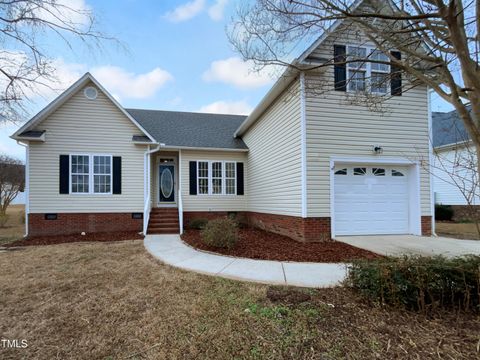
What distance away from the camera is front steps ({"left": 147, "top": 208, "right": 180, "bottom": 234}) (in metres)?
11.3

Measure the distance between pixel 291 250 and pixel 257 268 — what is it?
1921 millimetres

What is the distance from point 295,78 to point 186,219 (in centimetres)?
796

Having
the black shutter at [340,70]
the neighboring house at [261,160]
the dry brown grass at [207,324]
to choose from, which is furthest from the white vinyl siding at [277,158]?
the dry brown grass at [207,324]

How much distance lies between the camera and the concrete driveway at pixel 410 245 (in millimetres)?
6918

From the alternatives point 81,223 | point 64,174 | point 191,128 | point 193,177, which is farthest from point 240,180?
point 64,174

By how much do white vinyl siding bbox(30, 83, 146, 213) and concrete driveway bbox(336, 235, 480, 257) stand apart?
29.1 ft

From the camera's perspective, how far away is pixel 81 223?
11578mm

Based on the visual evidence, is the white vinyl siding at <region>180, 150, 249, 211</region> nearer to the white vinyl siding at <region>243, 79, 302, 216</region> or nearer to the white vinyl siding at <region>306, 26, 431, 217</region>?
the white vinyl siding at <region>243, 79, 302, 216</region>

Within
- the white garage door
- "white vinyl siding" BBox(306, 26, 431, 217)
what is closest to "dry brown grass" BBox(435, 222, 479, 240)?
"white vinyl siding" BBox(306, 26, 431, 217)

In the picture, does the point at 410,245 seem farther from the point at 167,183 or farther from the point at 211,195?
the point at 167,183

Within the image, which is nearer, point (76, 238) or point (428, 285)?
point (428, 285)

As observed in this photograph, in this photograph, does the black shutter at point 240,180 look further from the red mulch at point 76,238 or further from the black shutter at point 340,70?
the black shutter at point 340,70

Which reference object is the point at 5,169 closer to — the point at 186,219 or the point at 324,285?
the point at 186,219

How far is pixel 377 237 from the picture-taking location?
8.84m
